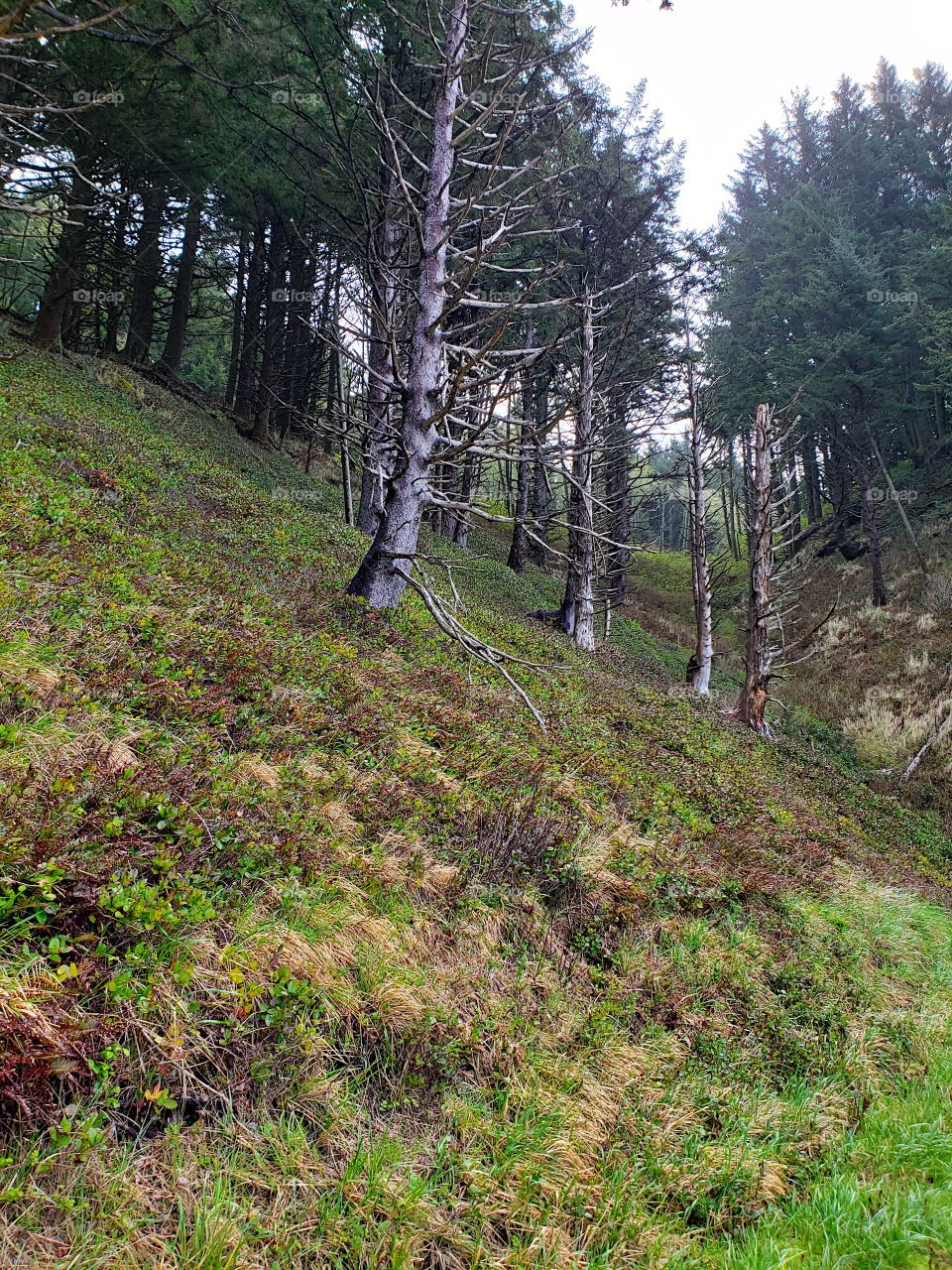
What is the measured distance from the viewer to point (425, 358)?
25.3 feet

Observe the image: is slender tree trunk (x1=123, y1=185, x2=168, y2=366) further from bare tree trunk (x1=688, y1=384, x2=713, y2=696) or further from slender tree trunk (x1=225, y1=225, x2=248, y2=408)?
bare tree trunk (x1=688, y1=384, x2=713, y2=696)

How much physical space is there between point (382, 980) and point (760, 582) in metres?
13.5

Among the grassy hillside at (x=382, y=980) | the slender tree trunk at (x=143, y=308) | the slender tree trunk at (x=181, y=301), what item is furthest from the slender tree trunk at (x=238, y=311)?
the grassy hillside at (x=382, y=980)

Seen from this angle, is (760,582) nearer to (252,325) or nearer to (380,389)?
(380,389)

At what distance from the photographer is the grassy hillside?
2174 mm

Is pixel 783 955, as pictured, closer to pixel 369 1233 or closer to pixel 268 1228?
pixel 369 1233

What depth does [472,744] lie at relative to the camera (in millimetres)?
5801

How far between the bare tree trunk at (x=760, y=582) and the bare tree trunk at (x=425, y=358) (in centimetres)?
903

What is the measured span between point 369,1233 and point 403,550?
6.49 metres

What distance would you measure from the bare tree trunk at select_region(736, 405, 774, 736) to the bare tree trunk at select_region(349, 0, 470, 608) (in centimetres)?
903

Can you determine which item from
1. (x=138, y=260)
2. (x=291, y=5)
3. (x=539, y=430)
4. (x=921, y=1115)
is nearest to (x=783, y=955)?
(x=921, y=1115)

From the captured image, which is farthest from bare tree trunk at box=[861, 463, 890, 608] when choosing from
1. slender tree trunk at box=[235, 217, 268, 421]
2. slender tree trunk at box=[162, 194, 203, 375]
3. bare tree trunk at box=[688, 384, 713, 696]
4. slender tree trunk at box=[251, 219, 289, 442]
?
slender tree trunk at box=[162, 194, 203, 375]

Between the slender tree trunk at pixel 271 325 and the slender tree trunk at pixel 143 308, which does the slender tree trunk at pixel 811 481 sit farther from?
the slender tree trunk at pixel 143 308

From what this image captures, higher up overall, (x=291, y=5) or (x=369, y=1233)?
(x=291, y=5)
